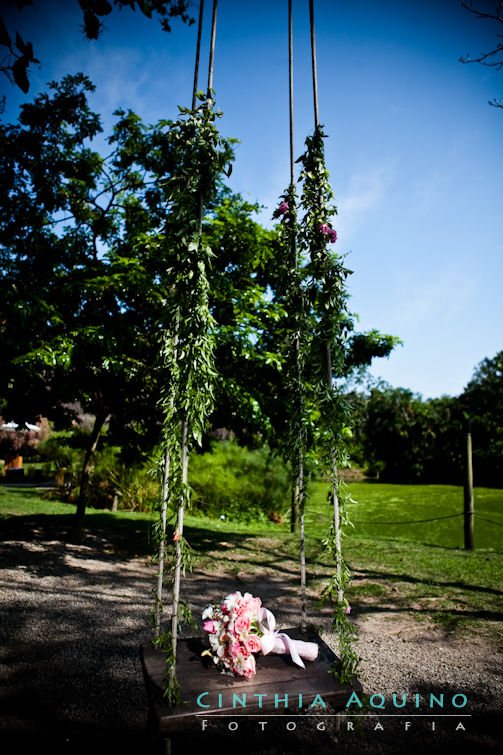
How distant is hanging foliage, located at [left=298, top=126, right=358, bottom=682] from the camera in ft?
9.52

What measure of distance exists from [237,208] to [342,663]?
701 centimetres

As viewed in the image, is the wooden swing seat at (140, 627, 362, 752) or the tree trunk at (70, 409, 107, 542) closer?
the wooden swing seat at (140, 627, 362, 752)

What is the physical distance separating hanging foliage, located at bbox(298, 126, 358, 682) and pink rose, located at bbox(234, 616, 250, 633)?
63 cm

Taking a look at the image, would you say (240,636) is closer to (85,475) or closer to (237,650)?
(237,650)

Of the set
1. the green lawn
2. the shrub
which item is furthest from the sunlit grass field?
the shrub

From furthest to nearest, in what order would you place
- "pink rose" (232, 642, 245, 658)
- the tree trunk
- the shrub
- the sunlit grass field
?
the shrub → the sunlit grass field → the tree trunk → "pink rose" (232, 642, 245, 658)

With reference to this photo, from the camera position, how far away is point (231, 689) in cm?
236

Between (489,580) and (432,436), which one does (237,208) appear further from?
(432,436)

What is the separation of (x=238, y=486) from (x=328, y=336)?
457 inches

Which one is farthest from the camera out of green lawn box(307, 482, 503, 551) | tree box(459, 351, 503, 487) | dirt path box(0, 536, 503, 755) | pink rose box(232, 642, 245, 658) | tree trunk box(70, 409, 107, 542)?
tree box(459, 351, 503, 487)

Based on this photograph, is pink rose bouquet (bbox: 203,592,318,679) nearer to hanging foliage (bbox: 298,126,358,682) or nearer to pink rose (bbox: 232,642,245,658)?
pink rose (bbox: 232,642,245,658)

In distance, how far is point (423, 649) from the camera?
4.06m

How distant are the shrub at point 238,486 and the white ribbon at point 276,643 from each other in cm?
1022

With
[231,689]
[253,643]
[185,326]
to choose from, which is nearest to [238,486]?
[253,643]
